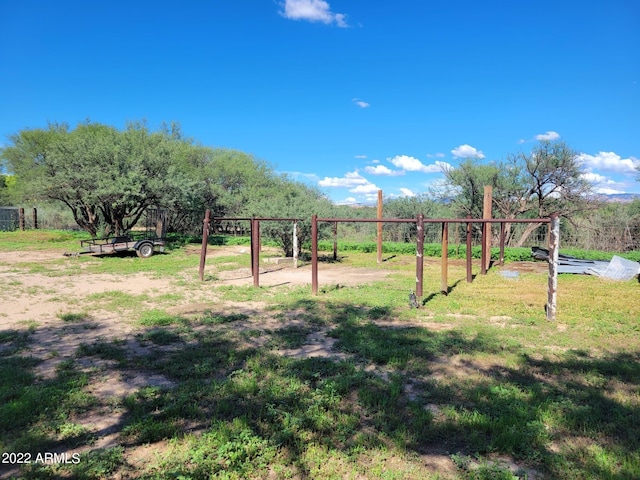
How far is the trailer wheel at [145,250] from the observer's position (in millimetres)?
13617

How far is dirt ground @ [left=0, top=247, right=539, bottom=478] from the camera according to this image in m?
2.79

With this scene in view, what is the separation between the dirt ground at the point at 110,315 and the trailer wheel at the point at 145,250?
266 cm

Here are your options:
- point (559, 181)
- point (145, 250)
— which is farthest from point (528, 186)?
point (145, 250)

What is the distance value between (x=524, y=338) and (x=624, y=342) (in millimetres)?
1157

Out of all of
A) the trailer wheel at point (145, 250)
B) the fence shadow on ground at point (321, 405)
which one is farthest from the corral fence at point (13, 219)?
the fence shadow on ground at point (321, 405)

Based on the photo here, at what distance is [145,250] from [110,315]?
346 inches

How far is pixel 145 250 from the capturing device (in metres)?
13.8

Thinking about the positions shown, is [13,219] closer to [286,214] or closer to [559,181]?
[286,214]

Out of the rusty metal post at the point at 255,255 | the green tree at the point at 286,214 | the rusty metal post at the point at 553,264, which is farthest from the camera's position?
the green tree at the point at 286,214

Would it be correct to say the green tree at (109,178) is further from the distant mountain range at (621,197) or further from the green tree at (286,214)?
the distant mountain range at (621,197)

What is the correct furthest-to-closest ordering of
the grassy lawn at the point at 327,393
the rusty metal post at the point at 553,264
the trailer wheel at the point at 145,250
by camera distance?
the trailer wheel at the point at 145,250 → the rusty metal post at the point at 553,264 → the grassy lawn at the point at 327,393

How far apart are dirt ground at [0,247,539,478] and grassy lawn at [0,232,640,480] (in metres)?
0.03

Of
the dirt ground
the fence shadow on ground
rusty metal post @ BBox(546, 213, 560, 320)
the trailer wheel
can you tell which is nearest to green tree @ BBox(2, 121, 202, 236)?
the trailer wheel

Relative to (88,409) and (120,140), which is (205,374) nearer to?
(88,409)
